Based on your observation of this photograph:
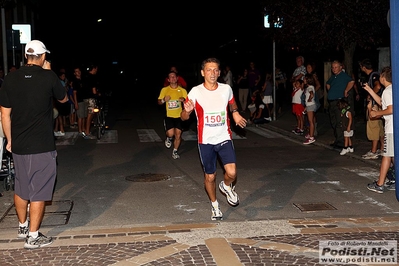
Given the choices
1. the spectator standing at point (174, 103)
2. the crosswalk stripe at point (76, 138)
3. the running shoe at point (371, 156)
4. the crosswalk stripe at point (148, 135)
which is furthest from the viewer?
the crosswalk stripe at point (148, 135)

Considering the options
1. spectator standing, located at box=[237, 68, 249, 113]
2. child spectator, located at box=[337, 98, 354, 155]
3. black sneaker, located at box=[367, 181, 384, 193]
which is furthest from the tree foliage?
black sneaker, located at box=[367, 181, 384, 193]

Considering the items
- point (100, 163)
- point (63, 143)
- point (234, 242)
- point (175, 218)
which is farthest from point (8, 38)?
point (234, 242)

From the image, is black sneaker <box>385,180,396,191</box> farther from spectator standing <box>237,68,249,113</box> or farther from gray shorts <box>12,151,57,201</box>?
spectator standing <box>237,68,249,113</box>

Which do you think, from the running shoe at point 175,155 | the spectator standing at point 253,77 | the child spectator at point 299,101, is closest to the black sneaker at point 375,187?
the running shoe at point 175,155

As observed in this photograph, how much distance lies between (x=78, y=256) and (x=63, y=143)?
9.85 m

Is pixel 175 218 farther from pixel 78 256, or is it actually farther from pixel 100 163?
pixel 100 163

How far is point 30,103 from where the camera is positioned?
6.44 meters

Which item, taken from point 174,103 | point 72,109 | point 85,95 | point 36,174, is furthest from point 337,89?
point 36,174

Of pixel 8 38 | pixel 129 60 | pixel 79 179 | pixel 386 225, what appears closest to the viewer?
Result: pixel 386 225

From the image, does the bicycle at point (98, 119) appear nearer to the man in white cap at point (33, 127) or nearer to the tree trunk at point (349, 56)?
the tree trunk at point (349, 56)

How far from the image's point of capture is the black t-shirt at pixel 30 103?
6.44m

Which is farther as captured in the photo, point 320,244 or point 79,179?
point 79,179

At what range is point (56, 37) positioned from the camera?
48062 mm

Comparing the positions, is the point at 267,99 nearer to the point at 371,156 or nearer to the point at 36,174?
the point at 371,156
